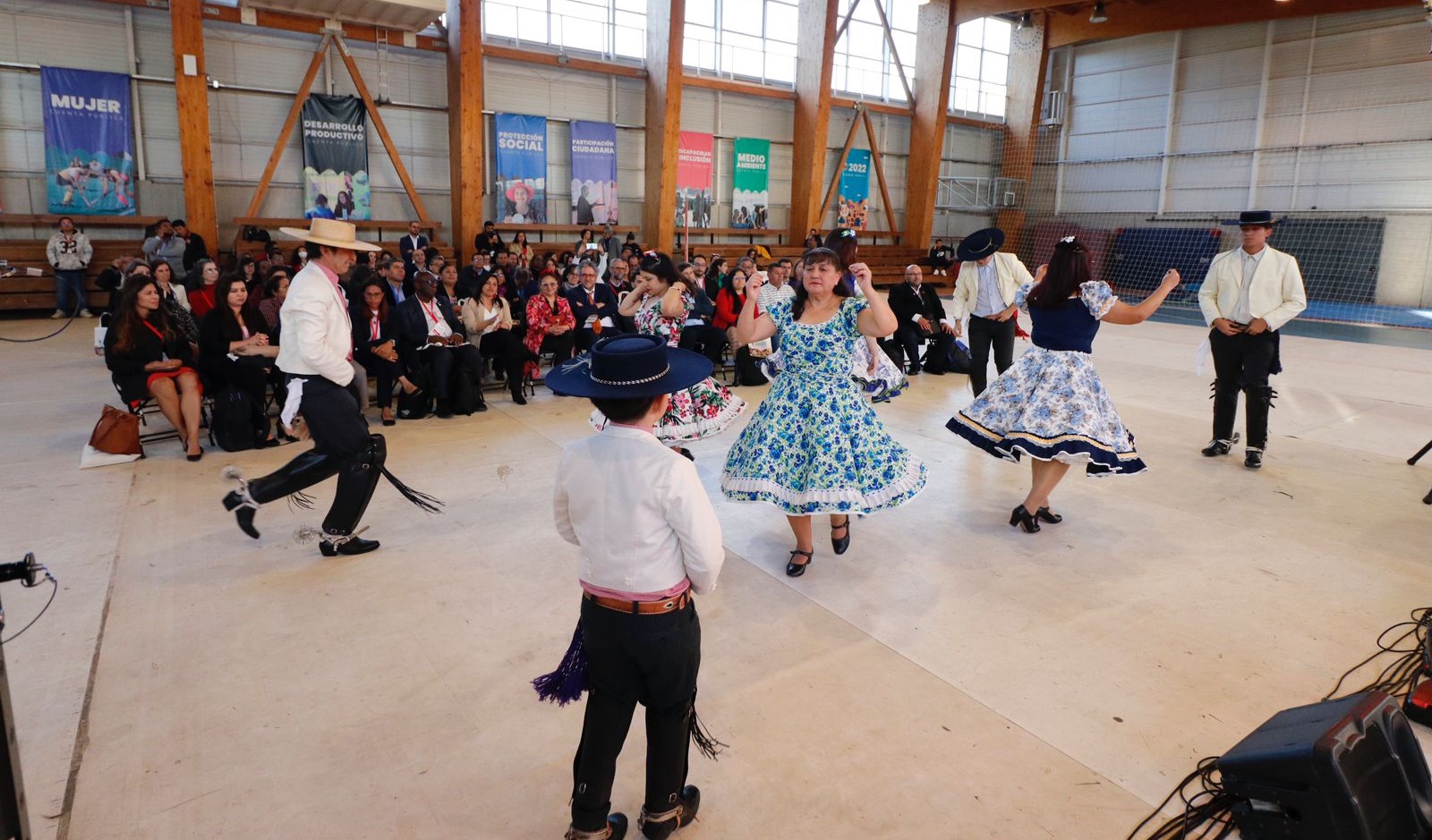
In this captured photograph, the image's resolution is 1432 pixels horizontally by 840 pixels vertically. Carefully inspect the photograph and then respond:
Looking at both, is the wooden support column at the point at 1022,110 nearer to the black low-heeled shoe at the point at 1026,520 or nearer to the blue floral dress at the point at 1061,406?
the blue floral dress at the point at 1061,406

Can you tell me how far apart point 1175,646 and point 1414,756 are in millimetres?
1107

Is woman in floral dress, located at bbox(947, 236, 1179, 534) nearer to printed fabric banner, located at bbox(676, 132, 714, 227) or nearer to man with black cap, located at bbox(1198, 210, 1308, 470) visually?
man with black cap, located at bbox(1198, 210, 1308, 470)

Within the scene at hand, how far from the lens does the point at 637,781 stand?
2324 mm

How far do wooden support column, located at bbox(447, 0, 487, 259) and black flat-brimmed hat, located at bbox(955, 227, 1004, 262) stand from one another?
945cm

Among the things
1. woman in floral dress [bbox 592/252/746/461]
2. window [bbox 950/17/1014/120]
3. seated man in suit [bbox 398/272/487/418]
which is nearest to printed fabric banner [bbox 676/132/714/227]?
window [bbox 950/17/1014/120]

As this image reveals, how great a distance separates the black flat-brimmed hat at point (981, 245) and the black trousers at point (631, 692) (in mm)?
4869

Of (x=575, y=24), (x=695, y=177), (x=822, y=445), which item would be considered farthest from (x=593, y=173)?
(x=822, y=445)

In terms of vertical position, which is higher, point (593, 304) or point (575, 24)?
point (575, 24)

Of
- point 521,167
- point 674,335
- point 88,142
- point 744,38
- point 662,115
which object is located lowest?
point 674,335

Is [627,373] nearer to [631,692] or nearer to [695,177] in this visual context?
[631,692]

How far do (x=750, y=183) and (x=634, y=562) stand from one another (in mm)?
16792

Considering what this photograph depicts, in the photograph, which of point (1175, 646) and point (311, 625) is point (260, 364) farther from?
point (1175, 646)

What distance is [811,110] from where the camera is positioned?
16.8m

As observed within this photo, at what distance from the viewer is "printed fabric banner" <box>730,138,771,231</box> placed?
1756 centimetres
